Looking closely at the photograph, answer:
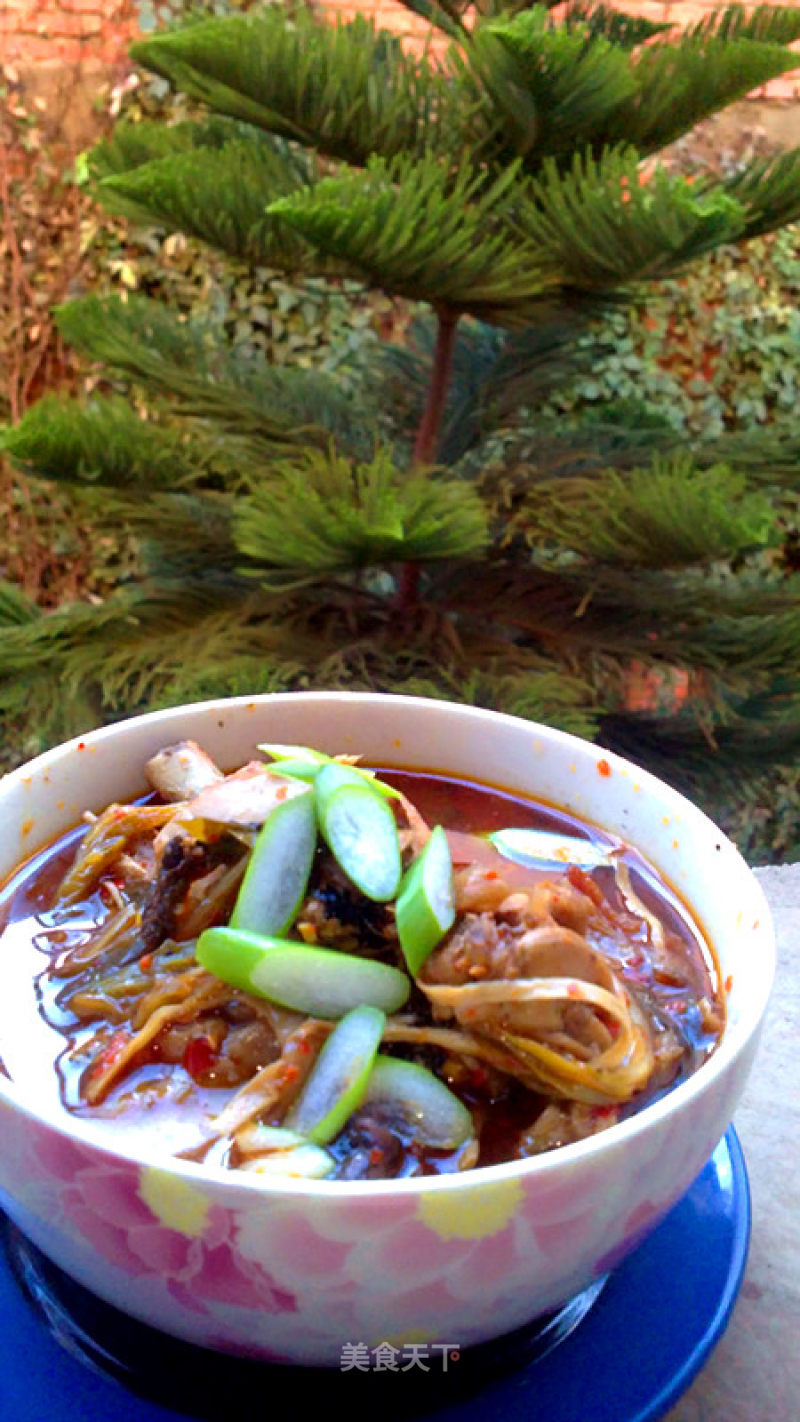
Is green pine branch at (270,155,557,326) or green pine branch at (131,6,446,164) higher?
green pine branch at (131,6,446,164)

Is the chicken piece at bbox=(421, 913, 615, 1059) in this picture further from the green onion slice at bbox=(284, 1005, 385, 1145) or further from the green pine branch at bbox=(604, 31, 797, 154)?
the green pine branch at bbox=(604, 31, 797, 154)

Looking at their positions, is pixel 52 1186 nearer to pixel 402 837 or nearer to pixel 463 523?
pixel 402 837

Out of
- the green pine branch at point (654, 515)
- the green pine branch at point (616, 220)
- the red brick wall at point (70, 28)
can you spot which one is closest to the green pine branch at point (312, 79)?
the green pine branch at point (616, 220)

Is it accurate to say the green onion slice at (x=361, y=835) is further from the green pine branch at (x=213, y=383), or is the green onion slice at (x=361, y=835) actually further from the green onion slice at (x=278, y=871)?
the green pine branch at (x=213, y=383)

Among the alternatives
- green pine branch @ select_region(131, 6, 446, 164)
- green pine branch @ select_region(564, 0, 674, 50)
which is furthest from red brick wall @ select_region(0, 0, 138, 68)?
green pine branch @ select_region(564, 0, 674, 50)

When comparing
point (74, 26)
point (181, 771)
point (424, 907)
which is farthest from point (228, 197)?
point (74, 26)

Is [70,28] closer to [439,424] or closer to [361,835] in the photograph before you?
[439,424]

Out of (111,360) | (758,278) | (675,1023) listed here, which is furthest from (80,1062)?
(758,278)
